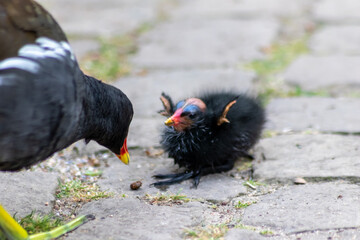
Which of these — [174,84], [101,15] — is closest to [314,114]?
[174,84]

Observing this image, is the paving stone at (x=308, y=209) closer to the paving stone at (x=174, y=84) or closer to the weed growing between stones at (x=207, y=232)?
the weed growing between stones at (x=207, y=232)

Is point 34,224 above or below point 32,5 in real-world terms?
below

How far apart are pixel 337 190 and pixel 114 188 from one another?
1.20 meters

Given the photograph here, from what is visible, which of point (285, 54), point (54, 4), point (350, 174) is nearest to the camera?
point (350, 174)

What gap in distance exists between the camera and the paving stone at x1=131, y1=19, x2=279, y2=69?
4887 mm

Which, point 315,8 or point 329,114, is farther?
point 315,8

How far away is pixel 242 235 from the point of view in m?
2.41

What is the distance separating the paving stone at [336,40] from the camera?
16.3 feet

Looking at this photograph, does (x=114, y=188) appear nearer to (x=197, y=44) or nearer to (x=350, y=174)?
(x=350, y=174)

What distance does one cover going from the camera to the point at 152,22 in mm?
5965

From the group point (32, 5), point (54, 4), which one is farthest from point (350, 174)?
point (54, 4)

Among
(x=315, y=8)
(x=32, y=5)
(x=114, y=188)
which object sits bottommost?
(x=114, y=188)

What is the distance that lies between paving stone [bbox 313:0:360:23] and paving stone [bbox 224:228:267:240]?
12.4 feet

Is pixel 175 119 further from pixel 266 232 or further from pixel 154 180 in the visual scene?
pixel 266 232
